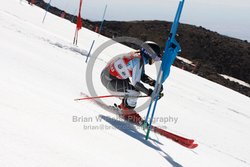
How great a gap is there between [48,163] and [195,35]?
49484 mm

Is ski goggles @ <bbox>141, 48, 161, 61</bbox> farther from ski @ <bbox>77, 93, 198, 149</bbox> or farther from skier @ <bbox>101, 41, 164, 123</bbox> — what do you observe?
ski @ <bbox>77, 93, 198, 149</bbox>

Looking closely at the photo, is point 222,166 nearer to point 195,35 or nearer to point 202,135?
point 202,135

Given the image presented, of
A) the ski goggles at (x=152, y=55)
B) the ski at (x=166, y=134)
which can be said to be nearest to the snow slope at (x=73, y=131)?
the ski at (x=166, y=134)

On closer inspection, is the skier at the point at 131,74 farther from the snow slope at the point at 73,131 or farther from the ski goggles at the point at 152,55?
the snow slope at the point at 73,131

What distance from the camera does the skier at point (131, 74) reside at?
20.0ft

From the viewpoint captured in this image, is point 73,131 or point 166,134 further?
point 166,134

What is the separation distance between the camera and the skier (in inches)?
240

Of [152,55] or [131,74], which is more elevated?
[152,55]

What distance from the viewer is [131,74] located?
6.53 meters

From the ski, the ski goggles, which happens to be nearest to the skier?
the ski goggles

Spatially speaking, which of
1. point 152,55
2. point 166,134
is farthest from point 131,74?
point 166,134

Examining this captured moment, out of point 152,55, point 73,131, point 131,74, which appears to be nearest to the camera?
point 73,131

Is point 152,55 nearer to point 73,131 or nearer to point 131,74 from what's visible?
point 131,74

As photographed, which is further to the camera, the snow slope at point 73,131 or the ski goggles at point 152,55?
the ski goggles at point 152,55
